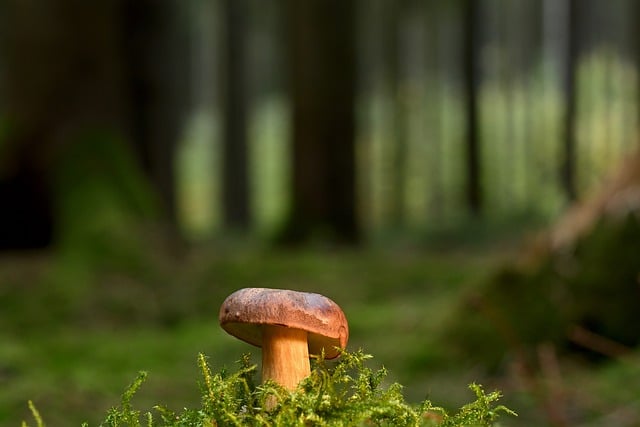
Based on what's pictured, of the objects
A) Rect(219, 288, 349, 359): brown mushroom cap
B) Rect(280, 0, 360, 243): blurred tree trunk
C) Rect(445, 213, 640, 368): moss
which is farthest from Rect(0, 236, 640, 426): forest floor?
Rect(280, 0, 360, 243): blurred tree trunk

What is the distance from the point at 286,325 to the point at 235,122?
2347 centimetres

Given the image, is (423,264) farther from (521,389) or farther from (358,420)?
(358,420)

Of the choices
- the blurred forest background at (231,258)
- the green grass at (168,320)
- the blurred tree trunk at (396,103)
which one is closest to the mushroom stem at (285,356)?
the blurred forest background at (231,258)

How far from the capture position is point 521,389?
498cm

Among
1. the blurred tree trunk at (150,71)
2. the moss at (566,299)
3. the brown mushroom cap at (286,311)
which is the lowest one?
the brown mushroom cap at (286,311)

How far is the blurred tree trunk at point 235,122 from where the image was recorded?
79.5 feet

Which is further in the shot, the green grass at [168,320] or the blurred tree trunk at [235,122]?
the blurred tree trunk at [235,122]

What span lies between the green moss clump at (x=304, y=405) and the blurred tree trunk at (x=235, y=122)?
74.2ft

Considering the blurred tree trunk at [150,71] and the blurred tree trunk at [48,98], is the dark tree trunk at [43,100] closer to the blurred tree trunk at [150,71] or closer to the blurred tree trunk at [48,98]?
the blurred tree trunk at [48,98]

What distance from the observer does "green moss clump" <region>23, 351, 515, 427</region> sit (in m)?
1.76

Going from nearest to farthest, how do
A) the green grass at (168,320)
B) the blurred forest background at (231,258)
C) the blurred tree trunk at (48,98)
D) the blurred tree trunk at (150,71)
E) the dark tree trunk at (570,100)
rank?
the green grass at (168,320)
the blurred forest background at (231,258)
the blurred tree trunk at (48,98)
the blurred tree trunk at (150,71)
the dark tree trunk at (570,100)

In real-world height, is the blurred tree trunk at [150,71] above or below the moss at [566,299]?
above

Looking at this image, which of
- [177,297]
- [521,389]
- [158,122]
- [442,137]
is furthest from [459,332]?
[442,137]

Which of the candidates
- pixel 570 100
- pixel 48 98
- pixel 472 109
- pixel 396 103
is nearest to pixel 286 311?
pixel 48 98
